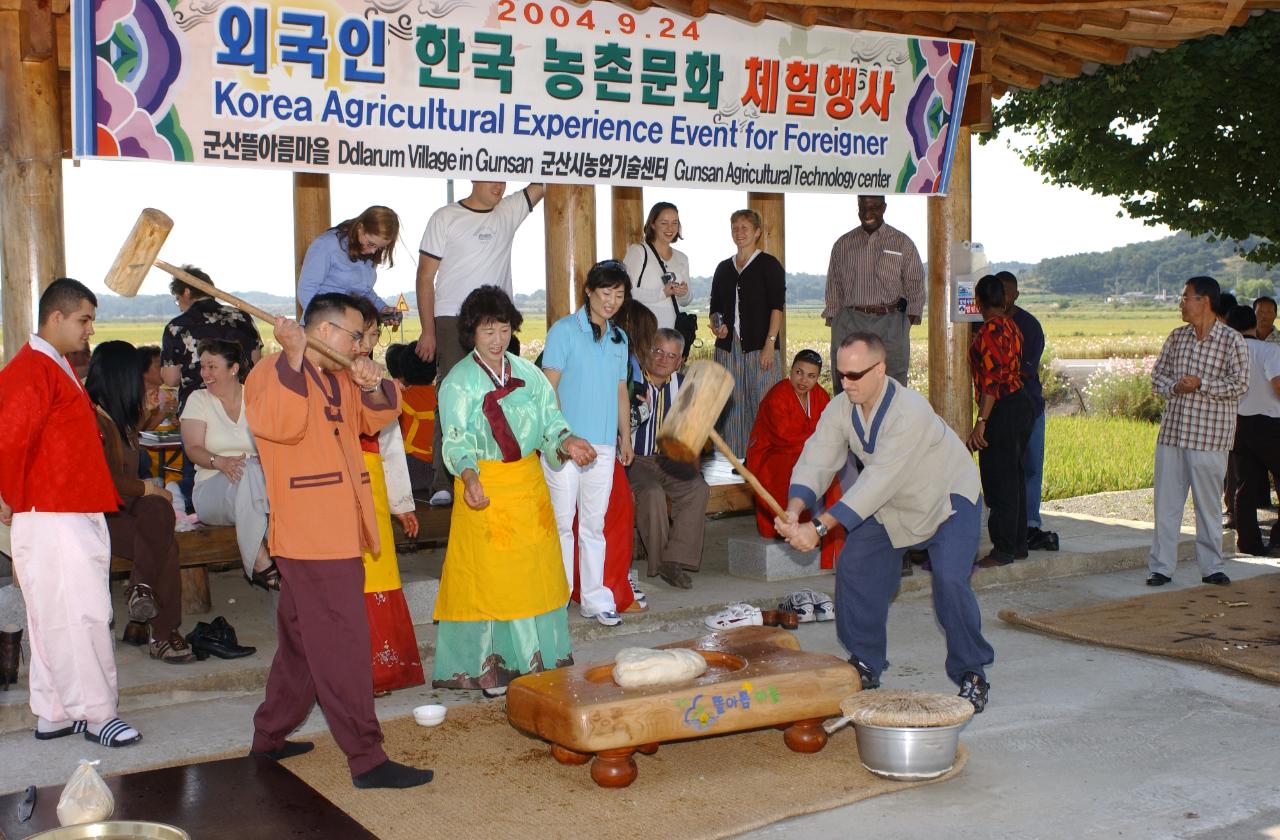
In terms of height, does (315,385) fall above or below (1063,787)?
above

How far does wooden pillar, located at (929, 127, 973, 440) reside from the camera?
32.7ft

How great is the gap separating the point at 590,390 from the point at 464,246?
56.8 inches

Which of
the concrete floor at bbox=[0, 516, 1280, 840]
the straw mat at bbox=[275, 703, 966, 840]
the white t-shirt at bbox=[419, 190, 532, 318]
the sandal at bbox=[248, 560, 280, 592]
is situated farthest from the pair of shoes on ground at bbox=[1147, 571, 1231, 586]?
the sandal at bbox=[248, 560, 280, 592]

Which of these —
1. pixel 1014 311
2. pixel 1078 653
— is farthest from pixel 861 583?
pixel 1014 311

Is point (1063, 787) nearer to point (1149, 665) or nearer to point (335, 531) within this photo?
point (1149, 665)

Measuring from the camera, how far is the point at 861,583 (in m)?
6.54

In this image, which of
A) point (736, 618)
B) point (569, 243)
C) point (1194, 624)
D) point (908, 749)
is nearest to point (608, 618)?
point (736, 618)

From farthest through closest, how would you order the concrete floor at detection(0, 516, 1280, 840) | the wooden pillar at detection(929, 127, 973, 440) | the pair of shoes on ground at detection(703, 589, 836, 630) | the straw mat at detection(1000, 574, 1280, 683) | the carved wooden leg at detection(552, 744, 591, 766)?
the wooden pillar at detection(929, 127, 973, 440), the pair of shoes on ground at detection(703, 589, 836, 630), the straw mat at detection(1000, 574, 1280, 683), the carved wooden leg at detection(552, 744, 591, 766), the concrete floor at detection(0, 516, 1280, 840)

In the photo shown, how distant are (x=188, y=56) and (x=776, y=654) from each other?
4.18 meters

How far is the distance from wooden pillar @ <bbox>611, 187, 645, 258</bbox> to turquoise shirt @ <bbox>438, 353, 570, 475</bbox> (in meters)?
4.36

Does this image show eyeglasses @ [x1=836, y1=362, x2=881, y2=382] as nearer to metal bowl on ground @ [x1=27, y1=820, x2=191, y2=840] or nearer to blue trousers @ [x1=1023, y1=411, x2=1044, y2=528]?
metal bowl on ground @ [x1=27, y1=820, x2=191, y2=840]

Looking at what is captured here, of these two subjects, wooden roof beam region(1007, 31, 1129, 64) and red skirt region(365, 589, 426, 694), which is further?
wooden roof beam region(1007, 31, 1129, 64)

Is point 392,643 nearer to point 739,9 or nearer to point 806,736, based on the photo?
point 806,736

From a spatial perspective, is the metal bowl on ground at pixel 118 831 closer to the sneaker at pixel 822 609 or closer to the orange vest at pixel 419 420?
the sneaker at pixel 822 609
